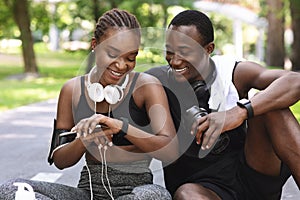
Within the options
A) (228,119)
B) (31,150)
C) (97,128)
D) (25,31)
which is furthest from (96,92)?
(25,31)

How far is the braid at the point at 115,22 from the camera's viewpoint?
288cm

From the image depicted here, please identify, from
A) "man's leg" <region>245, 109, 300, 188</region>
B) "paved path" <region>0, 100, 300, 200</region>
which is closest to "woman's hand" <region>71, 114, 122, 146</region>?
"man's leg" <region>245, 109, 300, 188</region>

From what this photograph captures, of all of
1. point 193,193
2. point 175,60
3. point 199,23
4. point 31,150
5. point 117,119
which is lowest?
point 31,150

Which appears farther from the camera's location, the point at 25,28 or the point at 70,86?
the point at 25,28

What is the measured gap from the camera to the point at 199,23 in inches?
123

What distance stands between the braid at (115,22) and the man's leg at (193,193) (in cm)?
77

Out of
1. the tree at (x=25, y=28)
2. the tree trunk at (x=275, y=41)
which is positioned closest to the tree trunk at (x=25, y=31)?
the tree at (x=25, y=28)

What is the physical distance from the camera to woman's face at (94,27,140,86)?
9.39ft

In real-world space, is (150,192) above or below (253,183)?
above

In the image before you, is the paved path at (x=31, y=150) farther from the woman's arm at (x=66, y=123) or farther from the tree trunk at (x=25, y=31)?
the tree trunk at (x=25, y=31)

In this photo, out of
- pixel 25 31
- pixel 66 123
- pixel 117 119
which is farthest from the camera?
pixel 25 31

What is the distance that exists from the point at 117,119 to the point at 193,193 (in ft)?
1.70

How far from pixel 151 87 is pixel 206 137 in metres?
0.36

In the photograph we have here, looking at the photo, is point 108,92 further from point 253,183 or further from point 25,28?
point 25,28
